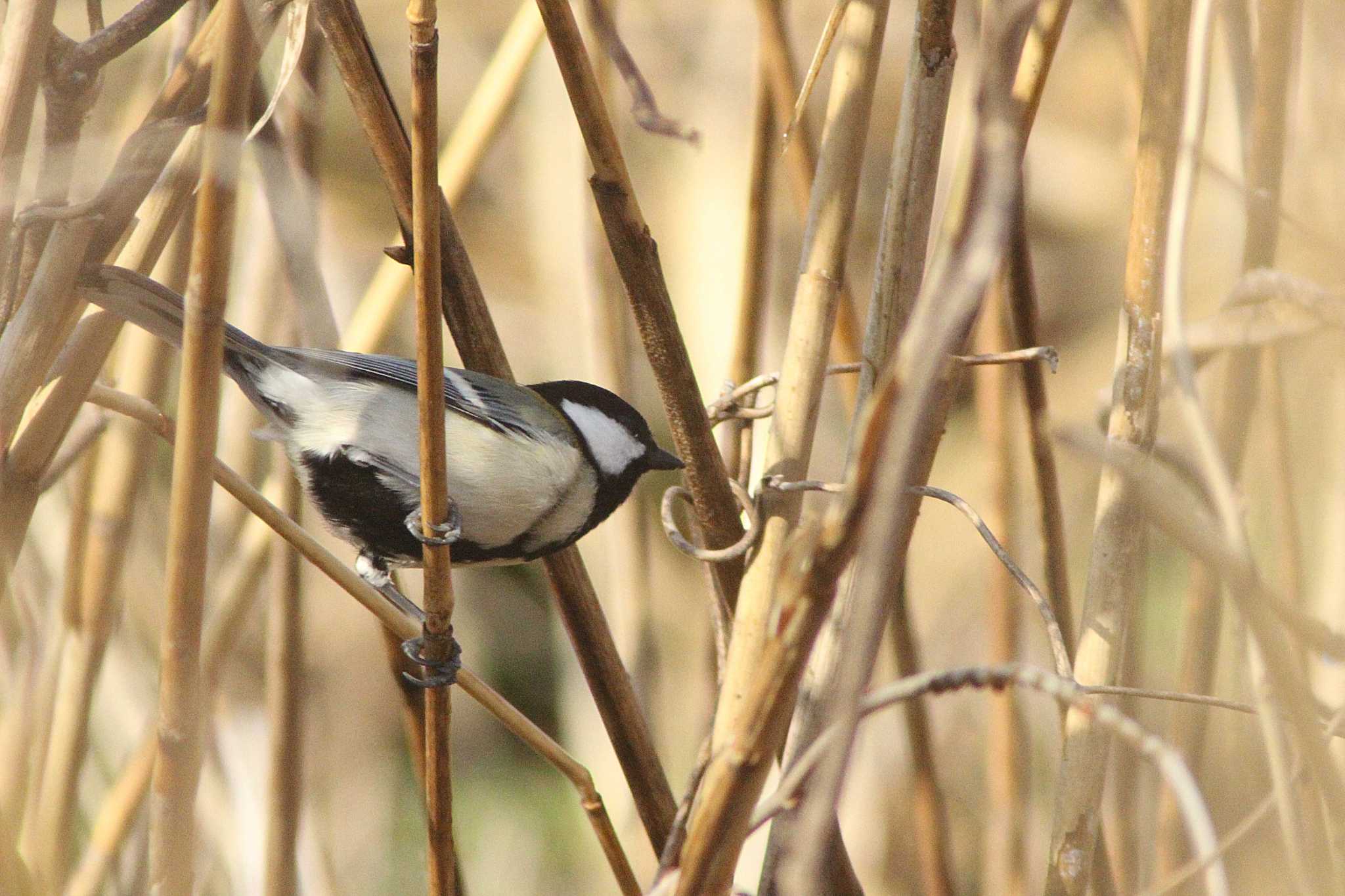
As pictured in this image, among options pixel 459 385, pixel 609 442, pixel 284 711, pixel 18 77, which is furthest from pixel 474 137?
pixel 284 711

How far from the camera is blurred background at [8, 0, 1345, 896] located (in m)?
1.16

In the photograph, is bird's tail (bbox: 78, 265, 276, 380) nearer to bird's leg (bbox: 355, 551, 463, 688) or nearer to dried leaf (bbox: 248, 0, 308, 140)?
dried leaf (bbox: 248, 0, 308, 140)

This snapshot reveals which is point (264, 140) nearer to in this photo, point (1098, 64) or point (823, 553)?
point (823, 553)

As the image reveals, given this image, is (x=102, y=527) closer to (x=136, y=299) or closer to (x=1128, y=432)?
(x=136, y=299)

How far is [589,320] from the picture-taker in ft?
4.72

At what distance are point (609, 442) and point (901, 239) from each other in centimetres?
66

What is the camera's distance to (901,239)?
0.85 meters

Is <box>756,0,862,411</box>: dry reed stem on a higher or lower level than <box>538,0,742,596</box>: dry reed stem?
higher

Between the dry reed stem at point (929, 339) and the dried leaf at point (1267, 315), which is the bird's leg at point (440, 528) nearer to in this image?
the dry reed stem at point (929, 339)

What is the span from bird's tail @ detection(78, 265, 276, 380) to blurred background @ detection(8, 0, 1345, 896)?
0.08 m

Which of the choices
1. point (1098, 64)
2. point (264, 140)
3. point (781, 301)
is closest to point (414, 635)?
point (264, 140)

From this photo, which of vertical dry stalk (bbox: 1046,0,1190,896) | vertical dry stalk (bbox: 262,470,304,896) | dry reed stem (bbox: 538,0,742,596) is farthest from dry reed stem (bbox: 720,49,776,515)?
vertical dry stalk (bbox: 262,470,304,896)

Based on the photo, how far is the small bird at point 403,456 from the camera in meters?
1.28

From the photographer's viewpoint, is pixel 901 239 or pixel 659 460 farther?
pixel 659 460
